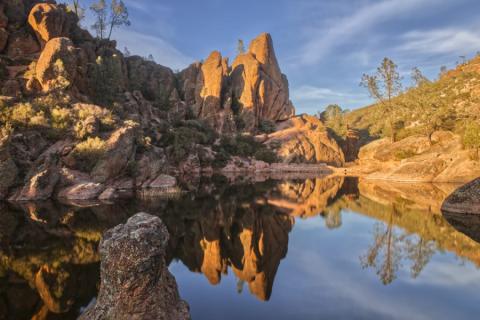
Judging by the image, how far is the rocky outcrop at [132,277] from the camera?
19.9ft

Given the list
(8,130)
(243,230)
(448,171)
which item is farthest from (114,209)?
(448,171)

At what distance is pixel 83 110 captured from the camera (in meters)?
35.0

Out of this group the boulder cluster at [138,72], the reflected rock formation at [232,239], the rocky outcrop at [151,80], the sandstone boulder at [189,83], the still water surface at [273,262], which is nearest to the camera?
the still water surface at [273,262]

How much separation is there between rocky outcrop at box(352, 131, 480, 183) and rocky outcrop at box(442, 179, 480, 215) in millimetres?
17648

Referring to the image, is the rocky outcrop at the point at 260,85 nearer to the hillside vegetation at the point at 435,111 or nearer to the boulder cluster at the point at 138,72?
the boulder cluster at the point at 138,72

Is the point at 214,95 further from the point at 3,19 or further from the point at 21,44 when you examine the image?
the point at 3,19

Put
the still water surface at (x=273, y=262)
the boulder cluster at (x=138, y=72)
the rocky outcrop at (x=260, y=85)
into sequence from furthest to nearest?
1. the rocky outcrop at (x=260, y=85)
2. the boulder cluster at (x=138, y=72)
3. the still water surface at (x=273, y=262)

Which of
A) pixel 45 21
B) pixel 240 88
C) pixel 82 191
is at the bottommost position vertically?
pixel 82 191

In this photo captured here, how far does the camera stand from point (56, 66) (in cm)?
3800

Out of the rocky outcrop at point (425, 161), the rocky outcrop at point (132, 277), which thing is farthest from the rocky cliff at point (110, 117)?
the rocky outcrop at point (425, 161)

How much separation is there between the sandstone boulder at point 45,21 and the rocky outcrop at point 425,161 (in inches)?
2147

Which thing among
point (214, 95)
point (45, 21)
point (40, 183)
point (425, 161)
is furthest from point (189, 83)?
point (40, 183)

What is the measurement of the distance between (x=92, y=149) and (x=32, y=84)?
1414 cm

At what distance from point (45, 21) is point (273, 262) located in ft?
172
